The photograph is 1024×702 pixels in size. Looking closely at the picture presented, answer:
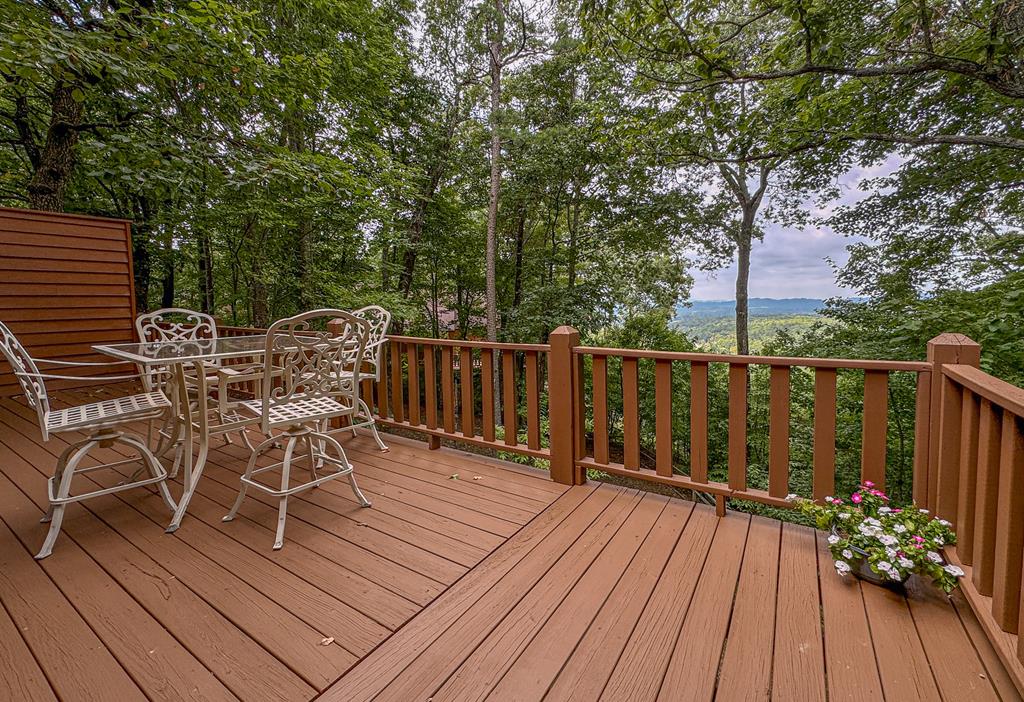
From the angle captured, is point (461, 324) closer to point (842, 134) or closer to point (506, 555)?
point (842, 134)

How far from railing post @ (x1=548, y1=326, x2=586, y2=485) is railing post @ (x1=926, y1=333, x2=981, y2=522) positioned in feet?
5.03

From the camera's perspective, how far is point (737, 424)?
210cm

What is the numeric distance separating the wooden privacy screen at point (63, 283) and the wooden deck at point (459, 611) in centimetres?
306

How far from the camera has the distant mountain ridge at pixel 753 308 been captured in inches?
318

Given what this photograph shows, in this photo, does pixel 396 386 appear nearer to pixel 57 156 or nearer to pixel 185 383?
pixel 185 383

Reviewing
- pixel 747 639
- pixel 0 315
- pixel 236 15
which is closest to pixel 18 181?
pixel 0 315

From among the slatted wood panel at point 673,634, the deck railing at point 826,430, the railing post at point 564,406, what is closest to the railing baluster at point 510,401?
the deck railing at point 826,430

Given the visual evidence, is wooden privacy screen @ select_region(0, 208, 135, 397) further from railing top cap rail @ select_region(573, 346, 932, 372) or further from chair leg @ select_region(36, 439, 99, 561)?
railing top cap rail @ select_region(573, 346, 932, 372)

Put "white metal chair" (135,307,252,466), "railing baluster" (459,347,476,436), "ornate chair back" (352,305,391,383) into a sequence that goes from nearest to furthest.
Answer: "white metal chair" (135,307,252,466), "railing baluster" (459,347,476,436), "ornate chair back" (352,305,391,383)

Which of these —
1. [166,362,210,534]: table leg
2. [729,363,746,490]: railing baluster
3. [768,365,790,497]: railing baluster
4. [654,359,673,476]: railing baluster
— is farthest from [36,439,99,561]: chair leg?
[768,365,790,497]: railing baluster

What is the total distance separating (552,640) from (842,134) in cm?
618

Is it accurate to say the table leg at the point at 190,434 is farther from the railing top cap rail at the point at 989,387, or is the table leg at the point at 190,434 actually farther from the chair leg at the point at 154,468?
the railing top cap rail at the point at 989,387

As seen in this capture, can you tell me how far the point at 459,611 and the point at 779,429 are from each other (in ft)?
5.42

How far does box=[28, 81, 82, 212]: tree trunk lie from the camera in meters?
4.64
